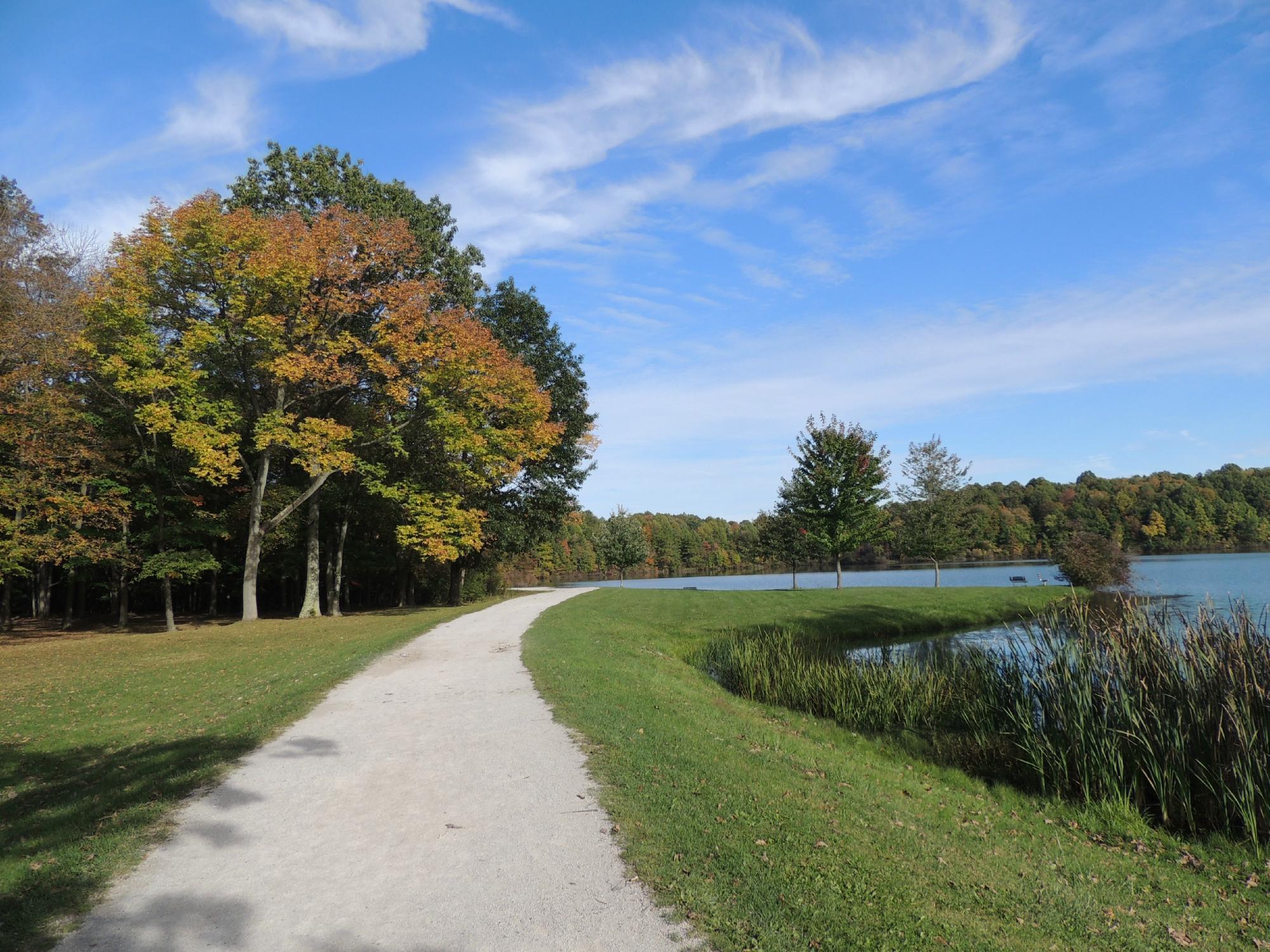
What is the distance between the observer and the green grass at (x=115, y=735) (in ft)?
15.3

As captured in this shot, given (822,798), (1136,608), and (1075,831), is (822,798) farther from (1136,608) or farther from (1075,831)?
(1136,608)

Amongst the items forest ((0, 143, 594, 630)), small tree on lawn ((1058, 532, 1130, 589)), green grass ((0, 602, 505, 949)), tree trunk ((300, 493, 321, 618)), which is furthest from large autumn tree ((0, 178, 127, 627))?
small tree on lawn ((1058, 532, 1130, 589))

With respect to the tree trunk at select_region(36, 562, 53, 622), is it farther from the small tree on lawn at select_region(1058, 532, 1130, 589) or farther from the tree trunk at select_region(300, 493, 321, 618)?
the small tree on lawn at select_region(1058, 532, 1130, 589)

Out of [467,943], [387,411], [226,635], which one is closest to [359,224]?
[387,411]

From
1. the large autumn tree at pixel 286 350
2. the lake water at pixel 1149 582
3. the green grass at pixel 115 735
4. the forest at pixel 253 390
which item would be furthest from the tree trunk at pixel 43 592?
the lake water at pixel 1149 582

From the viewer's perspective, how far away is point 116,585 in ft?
103

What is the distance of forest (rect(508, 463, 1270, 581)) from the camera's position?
82938 mm

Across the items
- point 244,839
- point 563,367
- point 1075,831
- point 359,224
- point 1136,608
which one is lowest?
point 1075,831

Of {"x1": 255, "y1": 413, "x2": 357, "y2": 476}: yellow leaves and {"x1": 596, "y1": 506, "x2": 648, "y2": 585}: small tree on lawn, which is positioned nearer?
{"x1": 255, "y1": 413, "x2": 357, "y2": 476}: yellow leaves

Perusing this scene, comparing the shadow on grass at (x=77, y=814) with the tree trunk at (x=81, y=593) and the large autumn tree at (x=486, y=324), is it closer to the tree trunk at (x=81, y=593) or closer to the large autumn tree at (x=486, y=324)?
the large autumn tree at (x=486, y=324)

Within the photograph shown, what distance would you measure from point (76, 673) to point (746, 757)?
49.1 ft

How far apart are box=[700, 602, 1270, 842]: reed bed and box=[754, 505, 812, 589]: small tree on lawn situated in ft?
91.6

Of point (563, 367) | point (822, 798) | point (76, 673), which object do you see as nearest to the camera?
point (822, 798)

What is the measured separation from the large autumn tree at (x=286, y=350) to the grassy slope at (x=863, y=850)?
16.5m
